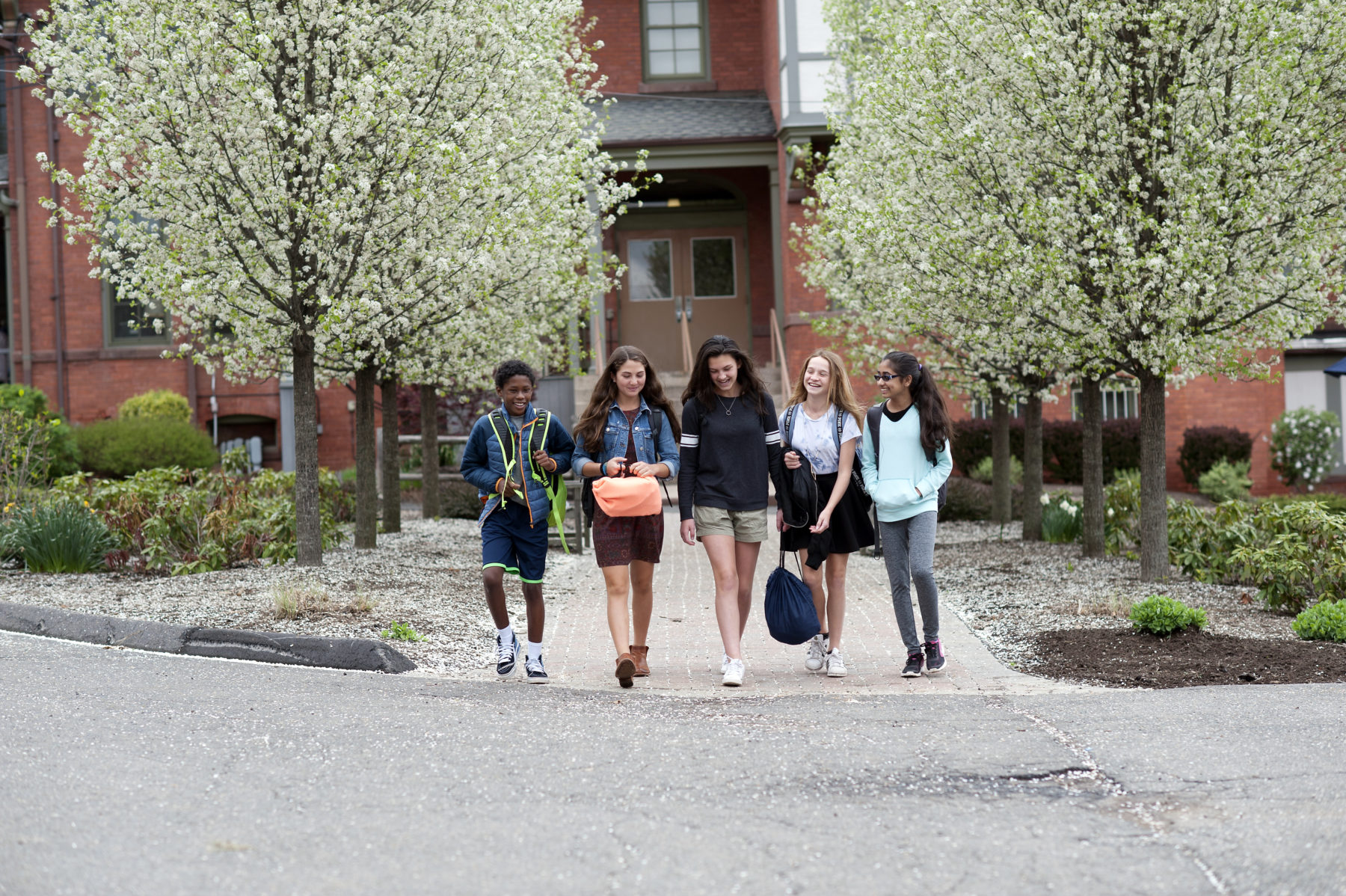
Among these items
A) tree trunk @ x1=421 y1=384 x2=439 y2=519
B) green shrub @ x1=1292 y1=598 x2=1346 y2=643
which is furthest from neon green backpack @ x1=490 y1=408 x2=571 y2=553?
tree trunk @ x1=421 y1=384 x2=439 y2=519

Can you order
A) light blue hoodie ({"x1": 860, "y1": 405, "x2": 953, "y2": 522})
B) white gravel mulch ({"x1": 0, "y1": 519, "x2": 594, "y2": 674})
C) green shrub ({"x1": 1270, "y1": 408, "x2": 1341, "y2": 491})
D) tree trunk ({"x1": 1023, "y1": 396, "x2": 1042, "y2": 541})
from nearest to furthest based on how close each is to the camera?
light blue hoodie ({"x1": 860, "y1": 405, "x2": 953, "y2": 522}), white gravel mulch ({"x1": 0, "y1": 519, "x2": 594, "y2": 674}), tree trunk ({"x1": 1023, "y1": 396, "x2": 1042, "y2": 541}), green shrub ({"x1": 1270, "y1": 408, "x2": 1341, "y2": 491})

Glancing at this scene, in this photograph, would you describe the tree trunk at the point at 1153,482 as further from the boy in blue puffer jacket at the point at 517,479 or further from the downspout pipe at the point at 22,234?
the downspout pipe at the point at 22,234

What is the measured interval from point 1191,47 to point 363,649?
6916 millimetres

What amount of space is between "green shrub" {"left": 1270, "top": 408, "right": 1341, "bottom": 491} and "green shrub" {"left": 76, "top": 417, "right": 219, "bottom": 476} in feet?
56.1

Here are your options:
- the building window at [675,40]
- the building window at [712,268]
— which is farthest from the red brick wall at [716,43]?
the building window at [712,268]

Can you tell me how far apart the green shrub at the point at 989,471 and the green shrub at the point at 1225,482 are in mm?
2723

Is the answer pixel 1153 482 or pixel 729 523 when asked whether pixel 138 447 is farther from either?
pixel 729 523

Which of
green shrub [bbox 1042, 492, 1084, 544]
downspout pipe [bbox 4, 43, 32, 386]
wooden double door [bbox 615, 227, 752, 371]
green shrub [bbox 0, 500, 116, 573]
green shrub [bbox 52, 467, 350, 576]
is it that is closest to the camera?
green shrub [bbox 0, 500, 116, 573]

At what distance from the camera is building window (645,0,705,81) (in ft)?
77.1

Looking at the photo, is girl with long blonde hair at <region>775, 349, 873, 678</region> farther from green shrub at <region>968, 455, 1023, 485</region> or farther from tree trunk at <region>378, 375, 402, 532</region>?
green shrub at <region>968, 455, 1023, 485</region>

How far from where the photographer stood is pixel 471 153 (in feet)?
32.8

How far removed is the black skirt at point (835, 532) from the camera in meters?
6.94

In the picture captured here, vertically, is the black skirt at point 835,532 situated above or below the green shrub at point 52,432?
below

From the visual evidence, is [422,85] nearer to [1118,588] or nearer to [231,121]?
[231,121]
